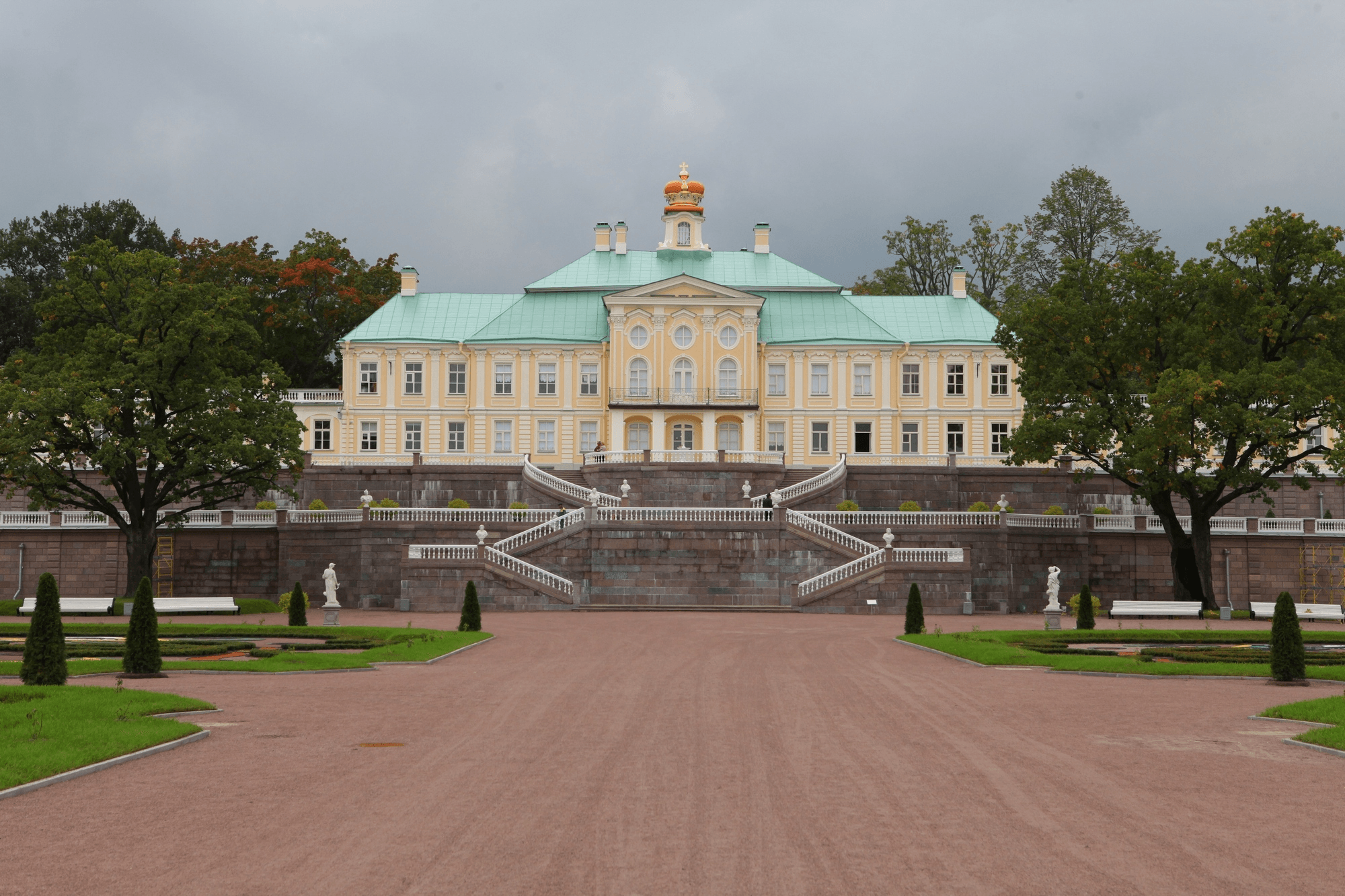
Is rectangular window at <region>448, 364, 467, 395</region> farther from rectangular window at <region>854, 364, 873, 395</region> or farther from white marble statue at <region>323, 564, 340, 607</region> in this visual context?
white marble statue at <region>323, 564, 340, 607</region>

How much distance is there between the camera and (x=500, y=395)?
226 ft

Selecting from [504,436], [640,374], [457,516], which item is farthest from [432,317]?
[457,516]

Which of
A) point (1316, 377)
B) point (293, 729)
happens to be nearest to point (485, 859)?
point (293, 729)

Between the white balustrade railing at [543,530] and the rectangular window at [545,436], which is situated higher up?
the rectangular window at [545,436]

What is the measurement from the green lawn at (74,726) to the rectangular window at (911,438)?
54402mm

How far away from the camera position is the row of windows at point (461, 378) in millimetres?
68812

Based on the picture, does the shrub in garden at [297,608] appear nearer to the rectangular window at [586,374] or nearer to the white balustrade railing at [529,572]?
the white balustrade railing at [529,572]

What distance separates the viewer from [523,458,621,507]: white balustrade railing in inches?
2037

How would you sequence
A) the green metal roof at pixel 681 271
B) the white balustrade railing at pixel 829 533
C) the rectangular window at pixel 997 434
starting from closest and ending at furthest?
1. the white balustrade railing at pixel 829 533
2. the rectangular window at pixel 997 434
3. the green metal roof at pixel 681 271

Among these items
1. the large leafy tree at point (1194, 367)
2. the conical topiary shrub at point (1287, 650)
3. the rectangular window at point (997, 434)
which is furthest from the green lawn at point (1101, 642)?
the rectangular window at point (997, 434)

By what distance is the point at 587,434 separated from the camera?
68812 millimetres

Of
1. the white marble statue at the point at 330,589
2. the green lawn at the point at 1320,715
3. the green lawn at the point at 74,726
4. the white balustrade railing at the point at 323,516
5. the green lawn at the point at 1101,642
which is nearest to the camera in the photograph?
the green lawn at the point at 74,726

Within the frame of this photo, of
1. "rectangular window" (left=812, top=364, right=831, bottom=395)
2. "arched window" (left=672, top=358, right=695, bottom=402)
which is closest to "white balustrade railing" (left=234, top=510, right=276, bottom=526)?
"arched window" (left=672, top=358, right=695, bottom=402)

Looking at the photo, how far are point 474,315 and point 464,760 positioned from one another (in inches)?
2327
